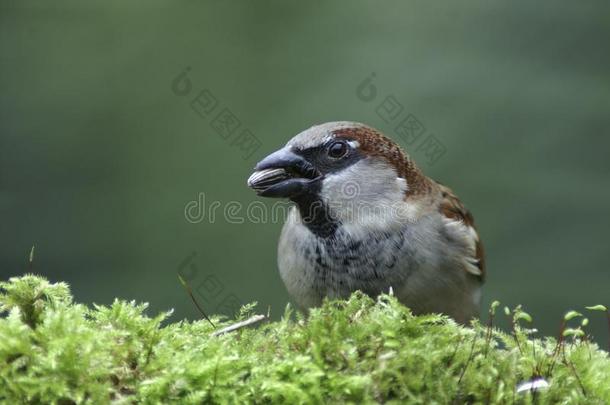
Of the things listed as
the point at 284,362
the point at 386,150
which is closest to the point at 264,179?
the point at 386,150

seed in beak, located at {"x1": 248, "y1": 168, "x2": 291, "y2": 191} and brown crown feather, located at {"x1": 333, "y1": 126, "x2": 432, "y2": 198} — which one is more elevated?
seed in beak, located at {"x1": 248, "y1": 168, "x2": 291, "y2": 191}

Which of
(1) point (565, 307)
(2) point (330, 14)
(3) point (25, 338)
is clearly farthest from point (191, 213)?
(3) point (25, 338)

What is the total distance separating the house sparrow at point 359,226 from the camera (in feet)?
9.47

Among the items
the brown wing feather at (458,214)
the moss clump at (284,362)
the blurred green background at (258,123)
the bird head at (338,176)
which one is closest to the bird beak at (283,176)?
the bird head at (338,176)

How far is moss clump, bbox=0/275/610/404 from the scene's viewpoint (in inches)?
63.0

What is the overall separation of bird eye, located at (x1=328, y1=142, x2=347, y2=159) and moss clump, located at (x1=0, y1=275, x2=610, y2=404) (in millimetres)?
1191

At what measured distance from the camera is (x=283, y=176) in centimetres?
292

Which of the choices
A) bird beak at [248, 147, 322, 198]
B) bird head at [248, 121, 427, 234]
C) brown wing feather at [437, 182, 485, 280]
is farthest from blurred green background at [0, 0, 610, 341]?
bird beak at [248, 147, 322, 198]

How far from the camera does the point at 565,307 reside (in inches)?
181

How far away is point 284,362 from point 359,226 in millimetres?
1327

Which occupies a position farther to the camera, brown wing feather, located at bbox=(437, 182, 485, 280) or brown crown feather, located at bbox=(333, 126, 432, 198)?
brown wing feather, located at bbox=(437, 182, 485, 280)

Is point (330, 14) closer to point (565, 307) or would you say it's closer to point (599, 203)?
point (599, 203)

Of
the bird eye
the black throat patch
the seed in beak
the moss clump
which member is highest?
Result: the seed in beak

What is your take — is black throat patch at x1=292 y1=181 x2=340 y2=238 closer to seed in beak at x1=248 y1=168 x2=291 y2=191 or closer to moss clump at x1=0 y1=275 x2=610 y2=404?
seed in beak at x1=248 y1=168 x2=291 y2=191
